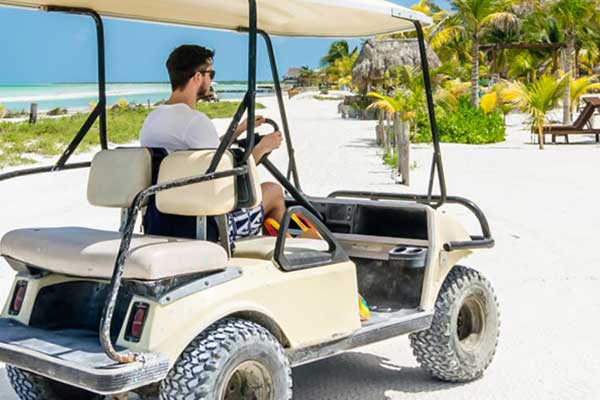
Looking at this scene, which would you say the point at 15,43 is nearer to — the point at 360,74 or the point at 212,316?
the point at 212,316

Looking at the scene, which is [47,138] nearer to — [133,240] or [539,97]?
[539,97]

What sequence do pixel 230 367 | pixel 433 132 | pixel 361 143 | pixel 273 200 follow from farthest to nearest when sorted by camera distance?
pixel 361 143, pixel 433 132, pixel 273 200, pixel 230 367

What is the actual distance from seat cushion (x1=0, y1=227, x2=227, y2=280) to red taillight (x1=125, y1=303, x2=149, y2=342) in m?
0.11

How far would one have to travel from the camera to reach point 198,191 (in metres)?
3.72

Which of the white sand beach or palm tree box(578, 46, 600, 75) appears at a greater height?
palm tree box(578, 46, 600, 75)

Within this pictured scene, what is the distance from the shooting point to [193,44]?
14.0ft

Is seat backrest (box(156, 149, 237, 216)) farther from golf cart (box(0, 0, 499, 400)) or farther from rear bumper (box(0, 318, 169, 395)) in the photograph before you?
rear bumper (box(0, 318, 169, 395))

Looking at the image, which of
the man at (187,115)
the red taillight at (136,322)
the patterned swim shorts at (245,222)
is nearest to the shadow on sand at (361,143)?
the patterned swim shorts at (245,222)

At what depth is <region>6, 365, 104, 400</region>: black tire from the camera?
13.5 feet

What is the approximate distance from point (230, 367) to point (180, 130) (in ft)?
3.61

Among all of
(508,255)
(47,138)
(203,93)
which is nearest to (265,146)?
(203,93)

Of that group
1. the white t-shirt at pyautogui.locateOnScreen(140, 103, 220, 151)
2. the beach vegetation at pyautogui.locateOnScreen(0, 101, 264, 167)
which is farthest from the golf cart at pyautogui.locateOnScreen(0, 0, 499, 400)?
the beach vegetation at pyautogui.locateOnScreen(0, 101, 264, 167)

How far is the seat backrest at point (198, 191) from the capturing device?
3.71m

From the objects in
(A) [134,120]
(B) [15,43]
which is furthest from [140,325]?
(A) [134,120]
